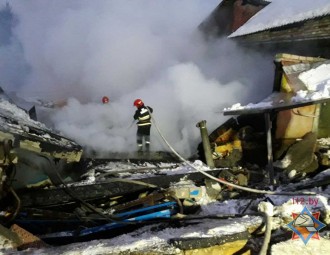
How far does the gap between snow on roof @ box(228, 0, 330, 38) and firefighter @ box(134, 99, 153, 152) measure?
704 cm

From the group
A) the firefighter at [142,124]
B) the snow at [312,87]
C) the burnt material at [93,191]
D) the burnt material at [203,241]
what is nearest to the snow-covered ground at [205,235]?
the burnt material at [203,241]

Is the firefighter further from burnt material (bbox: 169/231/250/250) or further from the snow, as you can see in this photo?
burnt material (bbox: 169/231/250/250)

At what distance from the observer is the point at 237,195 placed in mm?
5672

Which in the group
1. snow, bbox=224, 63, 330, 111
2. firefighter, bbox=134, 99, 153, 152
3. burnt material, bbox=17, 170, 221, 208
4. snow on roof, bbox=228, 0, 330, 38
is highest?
snow on roof, bbox=228, 0, 330, 38

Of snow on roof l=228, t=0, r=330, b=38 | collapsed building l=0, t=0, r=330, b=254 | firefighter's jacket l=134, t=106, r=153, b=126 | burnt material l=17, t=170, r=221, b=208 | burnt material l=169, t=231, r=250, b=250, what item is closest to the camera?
burnt material l=169, t=231, r=250, b=250

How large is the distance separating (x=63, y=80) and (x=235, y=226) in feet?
59.3

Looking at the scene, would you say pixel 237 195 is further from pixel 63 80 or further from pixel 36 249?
pixel 63 80

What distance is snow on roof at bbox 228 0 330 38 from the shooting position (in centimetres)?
1102

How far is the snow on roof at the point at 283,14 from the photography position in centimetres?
1102

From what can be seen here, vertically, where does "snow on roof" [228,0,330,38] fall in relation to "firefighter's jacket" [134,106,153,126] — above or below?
above

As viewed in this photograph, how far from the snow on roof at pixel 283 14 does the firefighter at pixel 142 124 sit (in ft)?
23.1

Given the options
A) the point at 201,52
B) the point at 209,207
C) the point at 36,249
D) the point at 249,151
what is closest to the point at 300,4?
the point at 201,52

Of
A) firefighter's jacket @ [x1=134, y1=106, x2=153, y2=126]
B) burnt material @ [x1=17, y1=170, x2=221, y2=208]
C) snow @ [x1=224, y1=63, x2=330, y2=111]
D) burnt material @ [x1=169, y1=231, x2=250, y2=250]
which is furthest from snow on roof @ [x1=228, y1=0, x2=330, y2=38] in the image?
burnt material @ [x1=169, y1=231, x2=250, y2=250]

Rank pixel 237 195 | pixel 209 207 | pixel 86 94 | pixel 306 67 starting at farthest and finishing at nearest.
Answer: pixel 86 94
pixel 306 67
pixel 237 195
pixel 209 207
